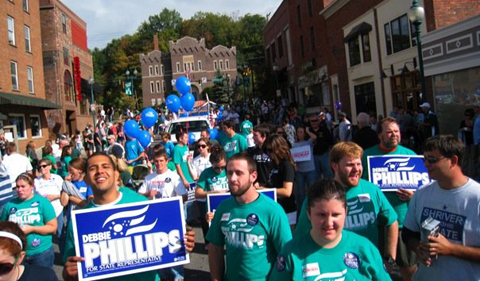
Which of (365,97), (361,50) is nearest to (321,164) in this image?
(365,97)

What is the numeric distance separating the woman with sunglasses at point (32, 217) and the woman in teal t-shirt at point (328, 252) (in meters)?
3.53

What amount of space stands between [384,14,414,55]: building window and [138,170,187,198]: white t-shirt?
16916 mm

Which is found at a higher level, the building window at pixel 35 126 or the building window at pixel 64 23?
the building window at pixel 64 23

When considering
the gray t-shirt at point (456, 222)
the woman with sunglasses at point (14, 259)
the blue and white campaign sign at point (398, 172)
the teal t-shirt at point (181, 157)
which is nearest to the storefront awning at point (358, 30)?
the teal t-shirt at point (181, 157)

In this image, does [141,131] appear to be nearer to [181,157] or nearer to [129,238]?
[181,157]

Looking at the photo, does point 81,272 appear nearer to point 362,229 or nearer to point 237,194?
point 237,194

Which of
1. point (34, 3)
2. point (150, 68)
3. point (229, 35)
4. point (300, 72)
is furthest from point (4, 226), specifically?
point (229, 35)

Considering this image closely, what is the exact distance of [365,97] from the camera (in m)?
24.9

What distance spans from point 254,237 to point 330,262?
0.85 m

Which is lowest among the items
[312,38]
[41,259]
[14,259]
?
[41,259]

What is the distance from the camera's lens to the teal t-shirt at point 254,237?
125 inches

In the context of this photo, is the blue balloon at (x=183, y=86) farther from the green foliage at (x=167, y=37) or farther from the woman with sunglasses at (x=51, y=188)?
the green foliage at (x=167, y=37)

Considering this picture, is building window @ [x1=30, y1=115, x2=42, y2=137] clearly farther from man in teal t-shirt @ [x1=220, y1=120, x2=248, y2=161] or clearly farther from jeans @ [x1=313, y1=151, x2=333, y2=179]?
jeans @ [x1=313, y1=151, x2=333, y2=179]

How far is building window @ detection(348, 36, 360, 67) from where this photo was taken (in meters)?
25.3
